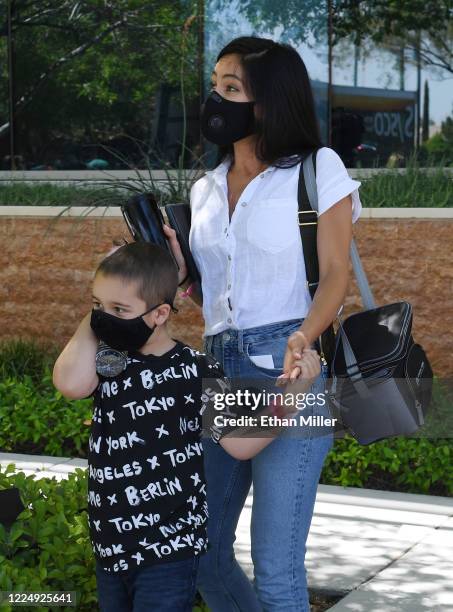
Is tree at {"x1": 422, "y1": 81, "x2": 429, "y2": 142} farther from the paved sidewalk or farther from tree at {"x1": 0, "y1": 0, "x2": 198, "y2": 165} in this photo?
the paved sidewalk

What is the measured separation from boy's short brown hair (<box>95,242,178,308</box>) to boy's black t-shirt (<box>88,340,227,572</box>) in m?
0.16

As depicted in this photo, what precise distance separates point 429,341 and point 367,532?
2556mm

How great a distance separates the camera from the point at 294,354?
2.85m

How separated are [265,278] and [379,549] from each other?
2301 millimetres

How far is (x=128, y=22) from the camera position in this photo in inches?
449

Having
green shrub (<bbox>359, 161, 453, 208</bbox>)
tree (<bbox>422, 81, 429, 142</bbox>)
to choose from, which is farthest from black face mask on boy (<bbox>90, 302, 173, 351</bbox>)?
tree (<bbox>422, 81, 429, 142</bbox>)

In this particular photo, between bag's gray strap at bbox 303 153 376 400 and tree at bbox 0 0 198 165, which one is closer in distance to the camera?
bag's gray strap at bbox 303 153 376 400

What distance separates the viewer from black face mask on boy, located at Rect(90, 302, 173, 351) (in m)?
2.90

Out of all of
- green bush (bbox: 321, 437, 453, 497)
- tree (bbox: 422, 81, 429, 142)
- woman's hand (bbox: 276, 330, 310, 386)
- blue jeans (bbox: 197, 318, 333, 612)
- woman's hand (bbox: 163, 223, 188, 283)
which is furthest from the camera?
tree (bbox: 422, 81, 429, 142)

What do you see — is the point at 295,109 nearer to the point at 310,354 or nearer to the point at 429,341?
the point at 310,354

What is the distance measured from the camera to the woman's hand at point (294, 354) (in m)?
2.85

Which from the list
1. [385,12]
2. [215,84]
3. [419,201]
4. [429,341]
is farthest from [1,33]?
[215,84]

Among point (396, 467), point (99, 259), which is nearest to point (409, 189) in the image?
point (99, 259)

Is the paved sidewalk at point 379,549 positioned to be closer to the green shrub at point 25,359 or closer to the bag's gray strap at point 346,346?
the bag's gray strap at point 346,346
